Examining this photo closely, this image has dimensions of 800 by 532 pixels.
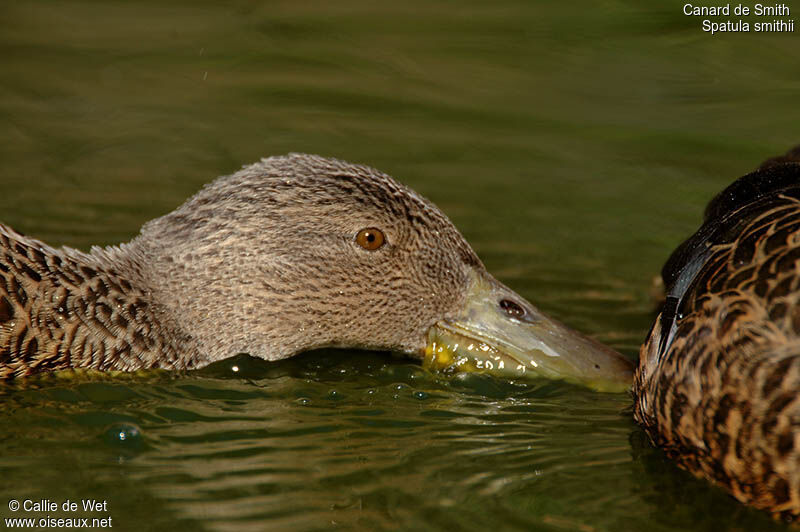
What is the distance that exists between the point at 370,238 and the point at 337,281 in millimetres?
283

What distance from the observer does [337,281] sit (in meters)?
6.14

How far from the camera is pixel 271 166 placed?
6.11 meters

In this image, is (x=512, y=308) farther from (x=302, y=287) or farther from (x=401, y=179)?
(x=401, y=179)

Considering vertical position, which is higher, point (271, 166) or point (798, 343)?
point (271, 166)

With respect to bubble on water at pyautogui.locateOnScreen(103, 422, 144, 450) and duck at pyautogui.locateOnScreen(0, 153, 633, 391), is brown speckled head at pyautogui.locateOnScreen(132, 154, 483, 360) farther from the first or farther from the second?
bubble on water at pyautogui.locateOnScreen(103, 422, 144, 450)

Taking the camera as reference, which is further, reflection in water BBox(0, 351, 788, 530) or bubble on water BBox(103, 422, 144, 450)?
bubble on water BBox(103, 422, 144, 450)

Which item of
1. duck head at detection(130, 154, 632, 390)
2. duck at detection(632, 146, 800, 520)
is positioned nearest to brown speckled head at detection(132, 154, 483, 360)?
duck head at detection(130, 154, 632, 390)

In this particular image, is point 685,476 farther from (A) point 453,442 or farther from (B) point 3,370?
(B) point 3,370

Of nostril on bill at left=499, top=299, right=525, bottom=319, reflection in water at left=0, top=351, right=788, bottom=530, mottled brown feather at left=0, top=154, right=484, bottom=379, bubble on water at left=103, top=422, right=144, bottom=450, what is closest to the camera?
reflection in water at left=0, top=351, right=788, bottom=530

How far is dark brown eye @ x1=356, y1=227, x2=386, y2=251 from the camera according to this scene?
6.08 m

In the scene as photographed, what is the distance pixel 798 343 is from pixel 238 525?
2211 millimetres

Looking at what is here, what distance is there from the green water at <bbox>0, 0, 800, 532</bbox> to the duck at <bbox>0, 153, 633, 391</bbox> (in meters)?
0.16

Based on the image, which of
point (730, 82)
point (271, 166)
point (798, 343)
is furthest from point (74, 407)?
point (730, 82)

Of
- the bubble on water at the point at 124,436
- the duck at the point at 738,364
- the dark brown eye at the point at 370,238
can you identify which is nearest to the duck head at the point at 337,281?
the dark brown eye at the point at 370,238
